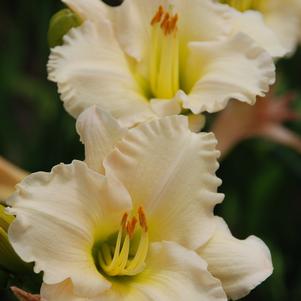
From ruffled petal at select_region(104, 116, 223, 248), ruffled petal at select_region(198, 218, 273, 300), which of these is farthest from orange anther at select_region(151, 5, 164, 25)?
ruffled petal at select_region(198, 218, 273, 300)

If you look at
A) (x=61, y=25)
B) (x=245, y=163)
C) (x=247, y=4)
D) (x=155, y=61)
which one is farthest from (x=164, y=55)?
(x=245, y=163)

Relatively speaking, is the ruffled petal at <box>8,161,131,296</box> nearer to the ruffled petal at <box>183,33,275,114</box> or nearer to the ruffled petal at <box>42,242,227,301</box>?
the ruffled petal at <box>42,242,227,301</box>

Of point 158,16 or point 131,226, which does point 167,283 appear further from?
point 158,16

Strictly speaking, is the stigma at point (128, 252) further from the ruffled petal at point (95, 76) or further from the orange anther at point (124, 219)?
the ruffled petal at point (95, 76)

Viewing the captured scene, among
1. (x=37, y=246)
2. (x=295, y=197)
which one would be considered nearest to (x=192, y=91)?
(x=37, y=246)

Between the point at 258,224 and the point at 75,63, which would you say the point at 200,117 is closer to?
the point at 75,63

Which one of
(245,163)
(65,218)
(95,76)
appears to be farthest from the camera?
(245,163)
